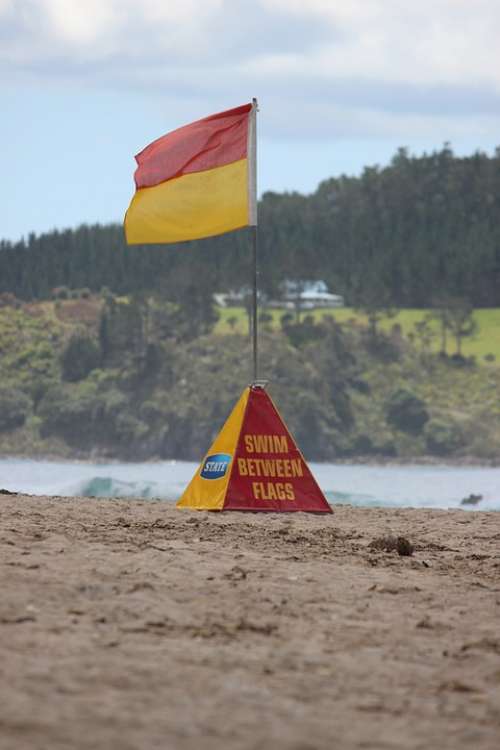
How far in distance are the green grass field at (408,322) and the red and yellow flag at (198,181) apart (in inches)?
4522

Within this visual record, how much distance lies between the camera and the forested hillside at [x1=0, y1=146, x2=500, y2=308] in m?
136

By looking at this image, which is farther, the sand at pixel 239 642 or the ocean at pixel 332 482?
the ocean at pixel 332 482

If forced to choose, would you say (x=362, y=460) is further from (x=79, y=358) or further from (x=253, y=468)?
(x=253, y=468)

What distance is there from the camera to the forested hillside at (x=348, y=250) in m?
136

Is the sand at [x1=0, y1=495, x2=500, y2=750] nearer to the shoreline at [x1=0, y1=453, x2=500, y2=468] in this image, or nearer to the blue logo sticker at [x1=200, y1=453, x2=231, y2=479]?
the blue logo sticker at [x1=200, y1=453, x2=231, y2=479]

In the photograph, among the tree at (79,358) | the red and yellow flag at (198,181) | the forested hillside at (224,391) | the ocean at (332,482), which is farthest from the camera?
the tree at (79,358)

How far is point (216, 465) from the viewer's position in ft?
41.3

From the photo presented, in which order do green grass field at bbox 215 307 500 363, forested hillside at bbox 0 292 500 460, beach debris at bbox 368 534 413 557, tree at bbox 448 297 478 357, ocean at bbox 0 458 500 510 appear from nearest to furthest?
1. beach debris at bbox 368 534 413 557
2. ocean at bbox 0 458 500 510
3. forested hillside at bbox 0 292 500 460
4. tree at bbox 448 297 478 357
5. green grass field at bbox 215 307 500 363

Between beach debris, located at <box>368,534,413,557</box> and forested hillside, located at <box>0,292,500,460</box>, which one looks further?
forested hillside, located at <box>0,292,500,460</box>

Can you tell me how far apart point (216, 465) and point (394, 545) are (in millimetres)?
2907

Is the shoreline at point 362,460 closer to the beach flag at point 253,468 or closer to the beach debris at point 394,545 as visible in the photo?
the beach flag at point 253,468

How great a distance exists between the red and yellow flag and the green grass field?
115 metres

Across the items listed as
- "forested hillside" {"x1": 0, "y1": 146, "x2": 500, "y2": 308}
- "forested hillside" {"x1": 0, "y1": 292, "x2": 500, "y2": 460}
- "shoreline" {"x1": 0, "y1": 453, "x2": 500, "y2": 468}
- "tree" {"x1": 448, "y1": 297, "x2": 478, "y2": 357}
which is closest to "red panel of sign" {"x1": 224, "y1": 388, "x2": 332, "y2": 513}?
"shoreline" {"x1": 0, "y1": 453, "x2": 500, "y2": 468}

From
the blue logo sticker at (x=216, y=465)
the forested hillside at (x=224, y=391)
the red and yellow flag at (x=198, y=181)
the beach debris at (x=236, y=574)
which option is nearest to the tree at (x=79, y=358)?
the forested hillside at (x=224, y=391)
